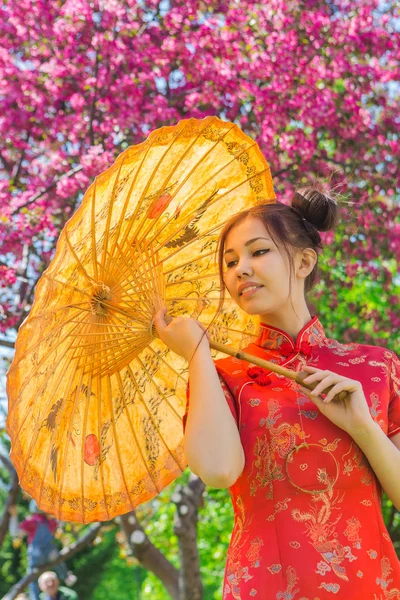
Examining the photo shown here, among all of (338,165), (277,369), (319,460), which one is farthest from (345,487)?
(338,165)

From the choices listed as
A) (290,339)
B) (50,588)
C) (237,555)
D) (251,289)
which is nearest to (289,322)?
(290,339)

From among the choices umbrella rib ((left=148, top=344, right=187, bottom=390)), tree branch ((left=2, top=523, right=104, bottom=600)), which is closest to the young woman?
umbrella rib ((left=148, top=344, right=187, bottom=390))

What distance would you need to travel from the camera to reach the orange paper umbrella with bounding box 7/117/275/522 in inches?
91.7

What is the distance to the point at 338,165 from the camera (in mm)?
6113

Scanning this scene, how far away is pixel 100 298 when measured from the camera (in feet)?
7.66

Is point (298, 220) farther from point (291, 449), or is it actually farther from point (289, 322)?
point (291, 449)

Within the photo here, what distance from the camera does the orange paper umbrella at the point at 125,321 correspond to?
2330 mm

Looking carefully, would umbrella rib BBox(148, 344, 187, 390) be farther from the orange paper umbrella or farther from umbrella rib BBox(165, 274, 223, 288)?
umbrella rib BBox(165, 274, 223, 288)

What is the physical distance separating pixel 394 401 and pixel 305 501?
0.37m

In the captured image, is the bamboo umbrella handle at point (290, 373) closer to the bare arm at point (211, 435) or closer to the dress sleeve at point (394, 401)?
the bare arm at point (211, 435)

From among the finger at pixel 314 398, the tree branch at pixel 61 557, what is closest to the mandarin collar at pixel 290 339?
the finger at pixel 314 398

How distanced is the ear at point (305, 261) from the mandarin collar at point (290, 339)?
128mm

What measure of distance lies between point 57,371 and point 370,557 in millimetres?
1007

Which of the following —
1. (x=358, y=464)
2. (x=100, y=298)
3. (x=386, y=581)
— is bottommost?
(x=386, y=581)
